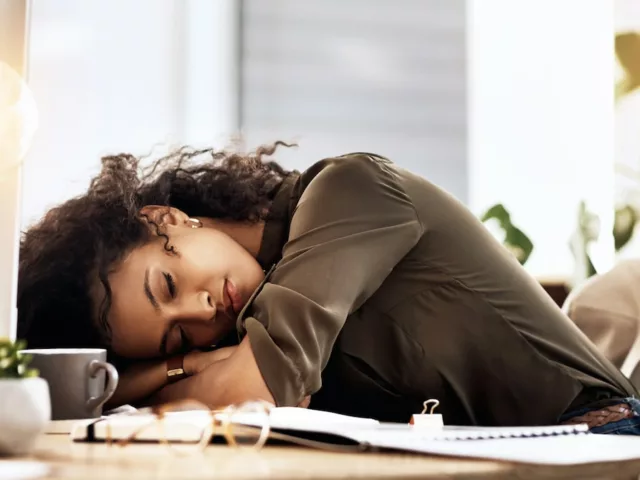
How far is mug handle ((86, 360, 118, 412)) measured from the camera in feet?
2.96

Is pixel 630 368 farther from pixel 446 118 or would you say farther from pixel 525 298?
pixel 446 118

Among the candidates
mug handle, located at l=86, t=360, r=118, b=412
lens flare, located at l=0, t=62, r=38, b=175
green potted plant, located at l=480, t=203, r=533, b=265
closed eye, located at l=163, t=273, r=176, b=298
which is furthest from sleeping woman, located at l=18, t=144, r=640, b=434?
green potted plant, located at l=480, t=203, r=533, b=265

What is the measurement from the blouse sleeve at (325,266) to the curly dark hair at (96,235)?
0.70 ft

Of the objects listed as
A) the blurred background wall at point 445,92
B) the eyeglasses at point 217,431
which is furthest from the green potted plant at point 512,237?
the eyeglasses at point 217,431

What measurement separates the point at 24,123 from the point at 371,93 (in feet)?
8.31

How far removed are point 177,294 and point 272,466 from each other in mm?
691

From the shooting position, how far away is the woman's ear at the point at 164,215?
4.38 feet

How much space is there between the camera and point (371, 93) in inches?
131

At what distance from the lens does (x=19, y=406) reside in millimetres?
642

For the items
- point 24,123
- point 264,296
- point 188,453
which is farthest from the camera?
point 264,296

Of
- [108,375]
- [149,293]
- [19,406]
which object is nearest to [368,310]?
[149,293]

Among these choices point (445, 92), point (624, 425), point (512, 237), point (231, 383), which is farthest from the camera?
point (445, 92)

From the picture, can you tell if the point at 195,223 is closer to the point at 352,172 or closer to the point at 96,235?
the point at 96,235

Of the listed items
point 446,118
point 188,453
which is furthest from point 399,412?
point 446,118
